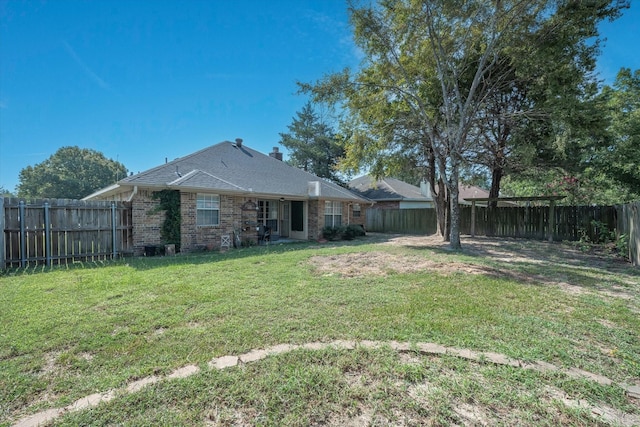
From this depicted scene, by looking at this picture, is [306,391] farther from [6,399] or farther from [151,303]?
[151,303]

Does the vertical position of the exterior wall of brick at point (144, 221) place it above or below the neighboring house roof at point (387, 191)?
below

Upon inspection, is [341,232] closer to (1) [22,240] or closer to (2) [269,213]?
(2) [269,213]

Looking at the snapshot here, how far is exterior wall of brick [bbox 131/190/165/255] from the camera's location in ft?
31.9

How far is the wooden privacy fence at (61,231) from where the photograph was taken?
747 cm

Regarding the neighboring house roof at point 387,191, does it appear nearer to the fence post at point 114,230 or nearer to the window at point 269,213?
the window at point 269,213

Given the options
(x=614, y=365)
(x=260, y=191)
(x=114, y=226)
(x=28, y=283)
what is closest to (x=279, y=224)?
(x=260, y=191)

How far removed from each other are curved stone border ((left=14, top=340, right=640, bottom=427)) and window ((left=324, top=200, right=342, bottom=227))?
1244 cm

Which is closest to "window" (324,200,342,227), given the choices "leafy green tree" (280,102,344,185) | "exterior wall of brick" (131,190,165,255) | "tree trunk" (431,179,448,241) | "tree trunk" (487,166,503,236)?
"tree trunk" (431,179,448,241)

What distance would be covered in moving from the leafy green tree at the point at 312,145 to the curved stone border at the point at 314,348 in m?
23.8

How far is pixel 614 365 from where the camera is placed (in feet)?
9.49

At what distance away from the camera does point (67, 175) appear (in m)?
38.8

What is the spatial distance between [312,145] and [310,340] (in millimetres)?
25593

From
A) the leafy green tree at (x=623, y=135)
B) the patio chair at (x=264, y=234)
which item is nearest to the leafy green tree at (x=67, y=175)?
the patio chair at (x=264, y=234)

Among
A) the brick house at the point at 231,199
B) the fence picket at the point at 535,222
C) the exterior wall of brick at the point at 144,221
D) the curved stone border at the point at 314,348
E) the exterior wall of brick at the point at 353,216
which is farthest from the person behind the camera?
the exterior wall of brick at the point at 353,216
